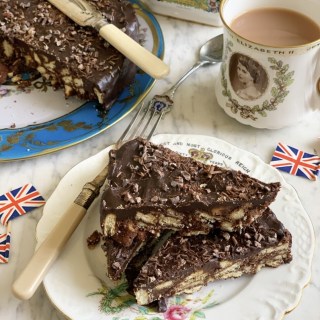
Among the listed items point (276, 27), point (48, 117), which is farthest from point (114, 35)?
point (276, 27)

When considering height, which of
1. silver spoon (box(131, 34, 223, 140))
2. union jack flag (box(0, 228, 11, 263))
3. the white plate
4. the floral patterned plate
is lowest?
union jack flag (box(0, 228, 11, 263))

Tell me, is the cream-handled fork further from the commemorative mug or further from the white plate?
the commemorative mug

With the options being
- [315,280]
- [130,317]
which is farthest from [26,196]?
[315,280]

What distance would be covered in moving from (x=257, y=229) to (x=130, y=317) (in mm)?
374

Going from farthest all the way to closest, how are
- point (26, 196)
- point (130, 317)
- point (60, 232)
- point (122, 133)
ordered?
1. point (122, 133)
2. point (26, 196)
3. point (60, 232)
4. point (130, 317)

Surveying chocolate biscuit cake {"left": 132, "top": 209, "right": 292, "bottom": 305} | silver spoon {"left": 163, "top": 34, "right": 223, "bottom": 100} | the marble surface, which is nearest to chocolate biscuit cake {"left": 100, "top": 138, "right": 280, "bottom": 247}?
chocolate biscuit cake {"left": 132, "top": 209, "right": 292, "bottom": 305}

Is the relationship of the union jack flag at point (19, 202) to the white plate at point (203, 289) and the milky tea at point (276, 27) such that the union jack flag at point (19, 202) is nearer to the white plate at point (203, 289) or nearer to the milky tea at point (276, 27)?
the white plate at point (203, 289)

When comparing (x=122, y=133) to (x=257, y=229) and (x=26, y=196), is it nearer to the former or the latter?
(x=26, y=196)

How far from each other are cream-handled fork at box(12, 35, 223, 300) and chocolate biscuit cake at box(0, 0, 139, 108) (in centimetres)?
12

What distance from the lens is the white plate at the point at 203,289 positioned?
4.12 ft

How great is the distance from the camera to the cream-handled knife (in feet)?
5.57

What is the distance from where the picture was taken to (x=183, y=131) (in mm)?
1749

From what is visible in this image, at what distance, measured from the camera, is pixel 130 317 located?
1247 mm

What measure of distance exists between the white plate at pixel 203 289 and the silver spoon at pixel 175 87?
0.32 m
